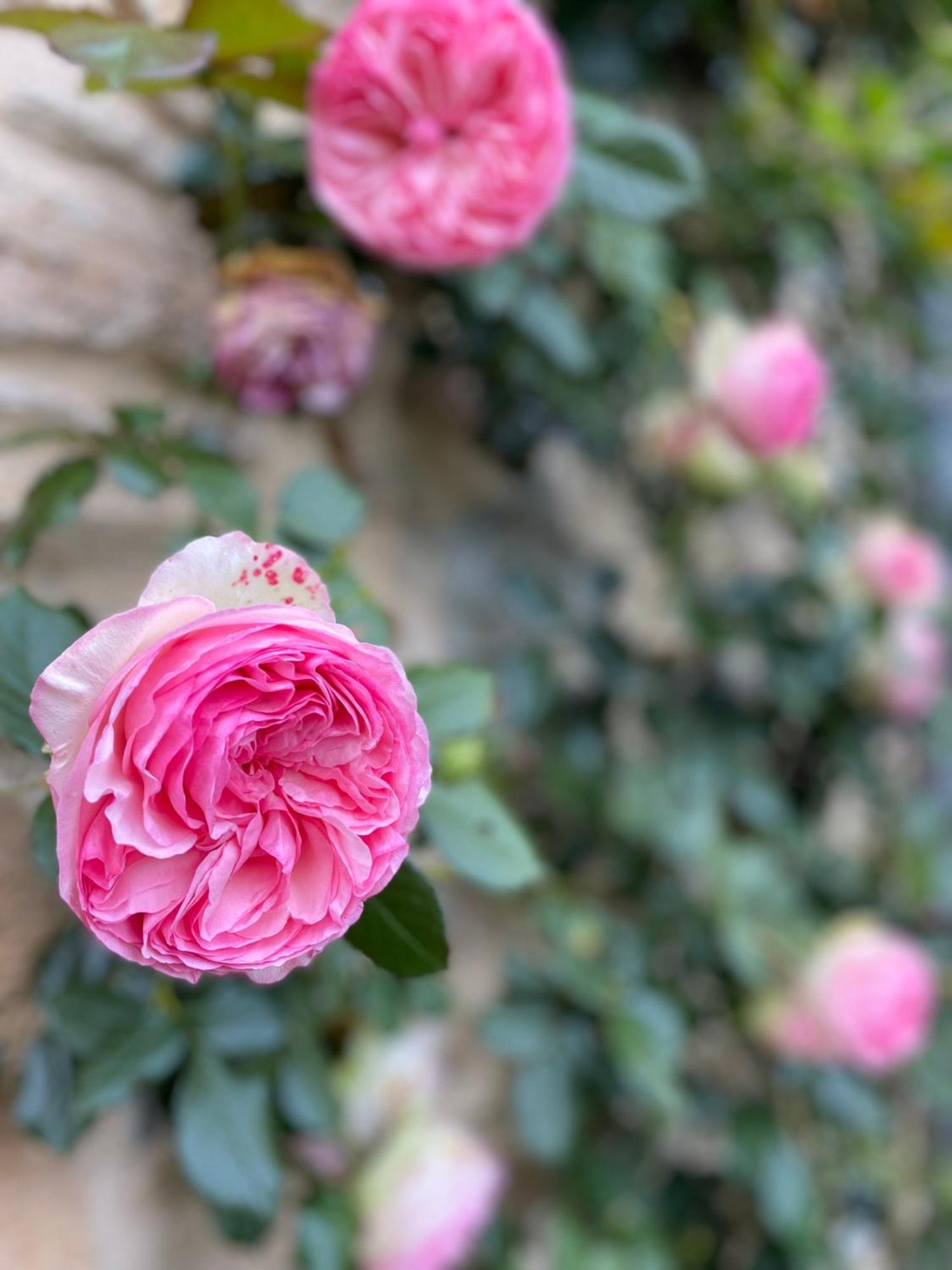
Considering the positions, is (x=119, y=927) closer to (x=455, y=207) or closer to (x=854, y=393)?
(x=455, y=207)

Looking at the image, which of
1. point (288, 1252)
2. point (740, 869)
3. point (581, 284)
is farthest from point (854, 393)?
point (288, 1252)

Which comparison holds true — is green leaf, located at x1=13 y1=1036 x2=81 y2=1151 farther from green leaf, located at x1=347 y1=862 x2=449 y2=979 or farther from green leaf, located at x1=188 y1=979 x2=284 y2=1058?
green leaf, located at x1=347 y1=862 x2=449 y2=979

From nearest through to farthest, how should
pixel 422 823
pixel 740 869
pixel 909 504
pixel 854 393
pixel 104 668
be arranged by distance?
pixel 104 668, pixel 422 823, pixel 740 869, pixel 854 393, pixel 909 504

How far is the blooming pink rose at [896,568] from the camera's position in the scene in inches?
45.1

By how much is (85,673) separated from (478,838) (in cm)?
25

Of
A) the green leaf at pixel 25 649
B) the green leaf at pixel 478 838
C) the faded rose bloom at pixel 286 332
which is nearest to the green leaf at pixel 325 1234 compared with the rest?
the green leaf at pixel 478 838

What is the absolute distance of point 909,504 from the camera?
60.9 inches

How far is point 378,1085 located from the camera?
817mm

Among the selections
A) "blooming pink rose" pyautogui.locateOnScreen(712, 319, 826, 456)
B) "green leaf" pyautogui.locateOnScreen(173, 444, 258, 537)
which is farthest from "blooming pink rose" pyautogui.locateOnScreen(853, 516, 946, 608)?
"green leaf" pyautogui.locateOnScreen(173, 444, 258, 537)

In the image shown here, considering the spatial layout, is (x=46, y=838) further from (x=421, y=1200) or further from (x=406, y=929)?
(x=421, y=1200)

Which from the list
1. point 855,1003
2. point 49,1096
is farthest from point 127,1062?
point 855,1003

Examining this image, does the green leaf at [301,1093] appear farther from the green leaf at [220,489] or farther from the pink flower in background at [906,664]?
the pink flower in background at [906,664]

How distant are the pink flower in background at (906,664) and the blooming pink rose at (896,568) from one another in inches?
1.4

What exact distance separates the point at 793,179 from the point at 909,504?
60 centimetres
